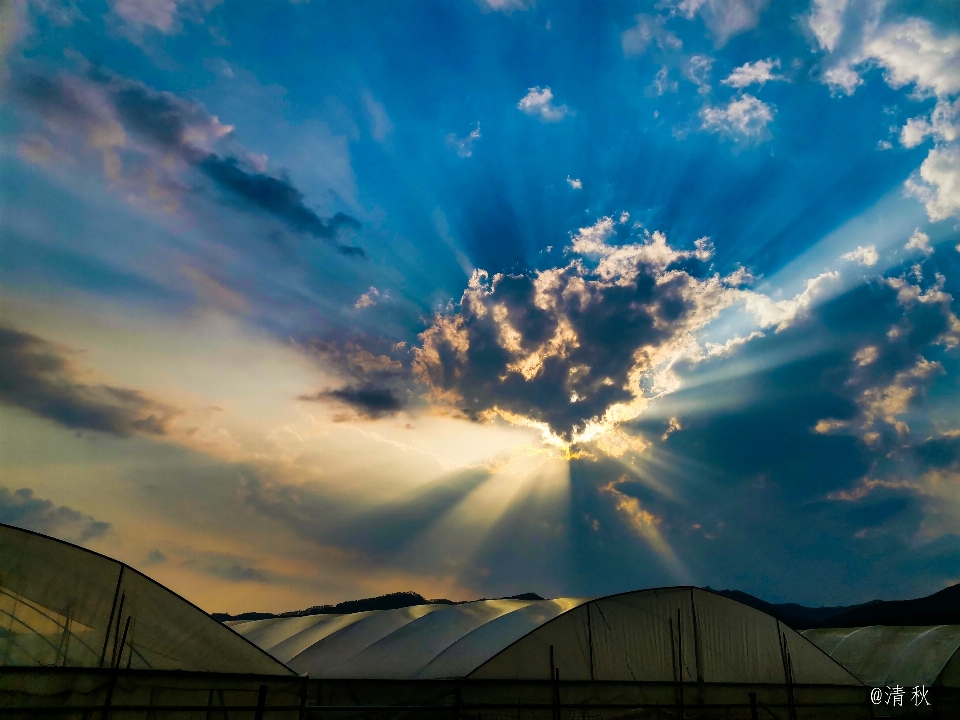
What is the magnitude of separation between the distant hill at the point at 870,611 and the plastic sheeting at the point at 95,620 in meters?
78.4

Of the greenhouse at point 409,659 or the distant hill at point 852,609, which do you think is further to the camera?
the distant hill at point 852,609

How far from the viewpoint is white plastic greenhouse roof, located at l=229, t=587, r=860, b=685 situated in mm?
17719

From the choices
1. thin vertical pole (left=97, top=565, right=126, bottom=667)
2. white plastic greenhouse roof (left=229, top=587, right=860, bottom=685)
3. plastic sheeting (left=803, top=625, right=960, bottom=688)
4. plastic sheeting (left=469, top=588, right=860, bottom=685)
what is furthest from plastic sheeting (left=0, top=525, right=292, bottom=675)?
plastic sheeting (left=803, top=625, right=960, bottom=688)

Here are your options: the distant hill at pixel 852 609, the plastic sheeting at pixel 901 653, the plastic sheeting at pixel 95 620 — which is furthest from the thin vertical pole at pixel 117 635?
the distant hill at pixel 852 609

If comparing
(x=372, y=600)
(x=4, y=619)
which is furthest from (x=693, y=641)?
(x=372, y=600)

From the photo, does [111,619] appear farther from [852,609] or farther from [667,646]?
[852,609]

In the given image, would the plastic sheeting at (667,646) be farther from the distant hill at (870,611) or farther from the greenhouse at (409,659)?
the distant hill at (870,611)

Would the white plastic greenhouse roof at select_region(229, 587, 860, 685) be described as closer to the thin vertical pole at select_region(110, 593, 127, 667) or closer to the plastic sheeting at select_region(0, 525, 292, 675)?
the plastic sheeting at select_region(0, 525, 292, 675)

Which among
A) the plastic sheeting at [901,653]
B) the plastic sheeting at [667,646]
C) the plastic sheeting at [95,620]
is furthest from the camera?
the plastic sheeting at [901,653]

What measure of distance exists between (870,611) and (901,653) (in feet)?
350

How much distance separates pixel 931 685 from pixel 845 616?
358ft

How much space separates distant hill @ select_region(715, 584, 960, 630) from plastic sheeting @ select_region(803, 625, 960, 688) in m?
52.7

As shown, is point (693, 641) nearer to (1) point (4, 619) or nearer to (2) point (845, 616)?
(1) point (4, 619)

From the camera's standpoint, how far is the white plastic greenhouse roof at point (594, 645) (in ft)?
58.1
